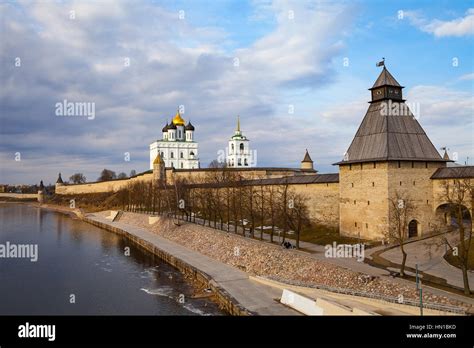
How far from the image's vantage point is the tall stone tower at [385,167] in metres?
23.6

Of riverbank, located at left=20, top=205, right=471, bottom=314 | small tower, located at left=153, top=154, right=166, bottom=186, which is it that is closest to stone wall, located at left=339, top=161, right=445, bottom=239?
riverbank, located at left=20, top=205, right=471, bottom=314

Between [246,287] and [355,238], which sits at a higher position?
[355,238]

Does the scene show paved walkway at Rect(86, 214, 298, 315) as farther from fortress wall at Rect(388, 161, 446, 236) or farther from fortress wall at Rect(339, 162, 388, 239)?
fortress wall at Rect(388, 161, 446, 236)

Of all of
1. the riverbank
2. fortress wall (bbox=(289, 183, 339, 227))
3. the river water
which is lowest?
the river water

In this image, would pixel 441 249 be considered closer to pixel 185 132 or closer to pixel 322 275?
pixel 322 275

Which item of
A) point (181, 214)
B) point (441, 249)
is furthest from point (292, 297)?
point (181, 214)

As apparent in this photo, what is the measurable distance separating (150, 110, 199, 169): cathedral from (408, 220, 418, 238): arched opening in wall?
6632 centimetres

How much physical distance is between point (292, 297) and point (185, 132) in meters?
77.1

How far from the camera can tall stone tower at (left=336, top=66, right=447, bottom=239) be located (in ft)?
77.5

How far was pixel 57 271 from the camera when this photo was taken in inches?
1029

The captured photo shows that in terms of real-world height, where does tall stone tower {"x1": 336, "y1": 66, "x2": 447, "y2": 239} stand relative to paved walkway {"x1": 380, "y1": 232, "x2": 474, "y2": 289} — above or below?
above

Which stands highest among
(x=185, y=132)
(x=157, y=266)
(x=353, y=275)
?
(x=185, y=132)

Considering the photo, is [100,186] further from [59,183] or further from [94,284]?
[94,284]

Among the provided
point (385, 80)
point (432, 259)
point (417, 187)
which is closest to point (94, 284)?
point (432, 259)
